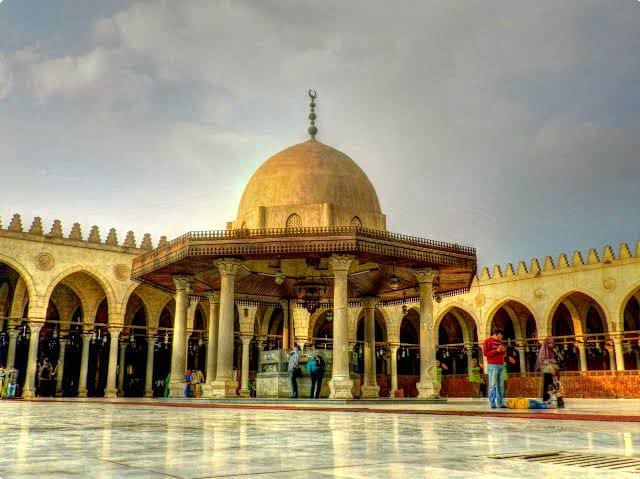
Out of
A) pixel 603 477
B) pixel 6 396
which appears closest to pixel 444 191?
pixel 6 396

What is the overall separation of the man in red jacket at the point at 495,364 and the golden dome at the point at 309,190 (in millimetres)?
9147

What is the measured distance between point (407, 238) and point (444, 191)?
8.11 meters

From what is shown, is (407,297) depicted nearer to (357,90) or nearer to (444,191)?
(444,191)

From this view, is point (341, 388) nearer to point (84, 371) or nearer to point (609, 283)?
point (84, 371)

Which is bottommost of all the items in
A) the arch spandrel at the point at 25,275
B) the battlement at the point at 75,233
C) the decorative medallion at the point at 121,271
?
the arch spandrel at the point at 25,275

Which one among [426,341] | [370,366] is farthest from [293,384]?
[370,366]

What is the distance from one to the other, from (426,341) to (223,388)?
591 cm

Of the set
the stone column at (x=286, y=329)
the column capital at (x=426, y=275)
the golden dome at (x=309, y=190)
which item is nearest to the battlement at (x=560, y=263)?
the stone column at (x=286, y=329)

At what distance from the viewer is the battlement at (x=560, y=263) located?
29.7 meters

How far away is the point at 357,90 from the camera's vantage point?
68.0 ft

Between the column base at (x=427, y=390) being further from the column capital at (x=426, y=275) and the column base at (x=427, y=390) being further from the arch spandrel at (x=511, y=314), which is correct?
the arch spandrel at (x=511, y=314)

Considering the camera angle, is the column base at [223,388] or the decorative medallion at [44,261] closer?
the column base at [223,388]

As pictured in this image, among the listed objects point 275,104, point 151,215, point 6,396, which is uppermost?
point 275,104

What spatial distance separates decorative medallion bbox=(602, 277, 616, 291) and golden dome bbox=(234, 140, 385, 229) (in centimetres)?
1478
